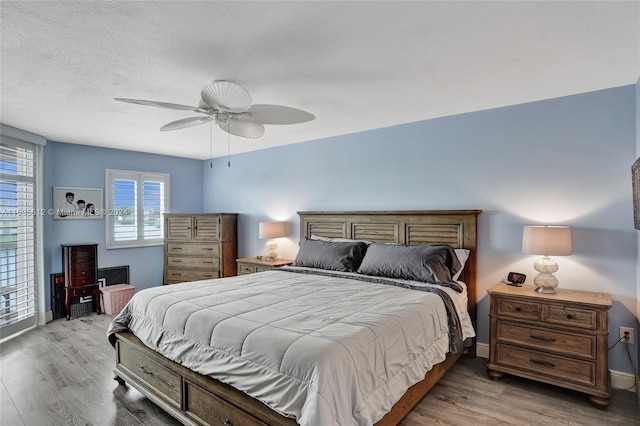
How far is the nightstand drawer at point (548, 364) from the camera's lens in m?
2.55

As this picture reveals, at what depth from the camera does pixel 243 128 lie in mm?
2955

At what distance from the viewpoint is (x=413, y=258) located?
10.5 feet

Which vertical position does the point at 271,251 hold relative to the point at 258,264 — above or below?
above

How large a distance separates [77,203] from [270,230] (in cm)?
282

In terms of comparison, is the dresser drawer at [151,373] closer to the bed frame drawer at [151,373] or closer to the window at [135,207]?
the bed frame drawer at [151,373]

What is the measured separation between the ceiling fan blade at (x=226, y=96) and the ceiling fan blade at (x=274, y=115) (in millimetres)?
126

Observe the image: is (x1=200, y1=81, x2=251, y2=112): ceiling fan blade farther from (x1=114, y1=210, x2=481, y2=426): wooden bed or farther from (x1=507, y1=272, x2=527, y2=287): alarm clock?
(x1=507, y1=272, x2=527, y2=287): alarm clock

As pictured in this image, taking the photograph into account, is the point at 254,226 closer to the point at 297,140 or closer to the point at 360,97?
the point at 297,140

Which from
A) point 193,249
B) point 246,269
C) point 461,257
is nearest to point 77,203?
point 193,249

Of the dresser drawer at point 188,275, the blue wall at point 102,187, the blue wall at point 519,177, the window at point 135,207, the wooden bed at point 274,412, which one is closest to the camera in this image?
the wooden bed at point 274,412

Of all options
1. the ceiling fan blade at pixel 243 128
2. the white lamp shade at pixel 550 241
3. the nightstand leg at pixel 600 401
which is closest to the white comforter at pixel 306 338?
the white lamp shade at pixel 550 241

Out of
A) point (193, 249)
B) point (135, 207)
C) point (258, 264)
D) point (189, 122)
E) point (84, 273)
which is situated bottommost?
point (84, 273)

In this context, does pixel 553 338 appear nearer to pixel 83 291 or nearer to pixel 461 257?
pixel 461 257

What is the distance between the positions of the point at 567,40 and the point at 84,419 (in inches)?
156
